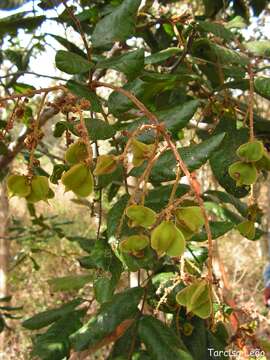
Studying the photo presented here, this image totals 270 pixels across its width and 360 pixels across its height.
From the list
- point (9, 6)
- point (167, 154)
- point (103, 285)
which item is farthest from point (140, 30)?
point (103, 285)

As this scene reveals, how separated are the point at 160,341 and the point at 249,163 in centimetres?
39

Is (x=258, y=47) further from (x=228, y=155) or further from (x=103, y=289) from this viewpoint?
(x=103, y=289)

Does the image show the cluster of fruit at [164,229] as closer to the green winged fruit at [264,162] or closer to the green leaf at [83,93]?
the green winged fruit at [264,162]

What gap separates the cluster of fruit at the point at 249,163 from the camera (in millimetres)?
650

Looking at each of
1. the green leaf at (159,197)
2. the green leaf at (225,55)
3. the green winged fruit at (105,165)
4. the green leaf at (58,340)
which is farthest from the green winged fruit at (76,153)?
the green leaf at (58,340)

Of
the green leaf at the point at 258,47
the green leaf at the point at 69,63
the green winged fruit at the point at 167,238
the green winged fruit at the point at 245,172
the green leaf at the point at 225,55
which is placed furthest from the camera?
the green leaf at the point at 258,47

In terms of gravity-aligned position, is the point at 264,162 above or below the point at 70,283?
above

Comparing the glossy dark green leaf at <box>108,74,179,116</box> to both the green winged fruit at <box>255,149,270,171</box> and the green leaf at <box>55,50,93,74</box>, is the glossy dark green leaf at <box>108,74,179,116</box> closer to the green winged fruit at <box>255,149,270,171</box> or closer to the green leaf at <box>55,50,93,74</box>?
the green leaf at <box>55,50,93,74</box>

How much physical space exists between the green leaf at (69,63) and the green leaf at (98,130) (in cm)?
8

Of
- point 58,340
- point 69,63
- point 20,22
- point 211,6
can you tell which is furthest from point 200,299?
point 211,6

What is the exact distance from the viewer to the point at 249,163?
68cm

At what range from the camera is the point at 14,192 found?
0.65 meters

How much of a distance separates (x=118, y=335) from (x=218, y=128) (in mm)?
421

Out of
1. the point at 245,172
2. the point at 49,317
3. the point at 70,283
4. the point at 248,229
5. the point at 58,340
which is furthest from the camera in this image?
the point at 70,283
